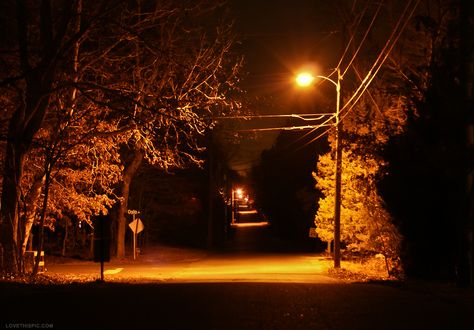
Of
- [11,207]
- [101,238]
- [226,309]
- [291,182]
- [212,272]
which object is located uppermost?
[291,182]

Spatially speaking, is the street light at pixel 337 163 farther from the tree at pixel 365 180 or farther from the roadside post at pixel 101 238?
the roadside post at pixel 101 238

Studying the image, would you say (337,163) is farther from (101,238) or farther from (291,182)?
(291,182)

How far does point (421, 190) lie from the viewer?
54.0ft

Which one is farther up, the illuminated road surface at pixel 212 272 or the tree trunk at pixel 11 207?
the tree trunk at pixel 11 207

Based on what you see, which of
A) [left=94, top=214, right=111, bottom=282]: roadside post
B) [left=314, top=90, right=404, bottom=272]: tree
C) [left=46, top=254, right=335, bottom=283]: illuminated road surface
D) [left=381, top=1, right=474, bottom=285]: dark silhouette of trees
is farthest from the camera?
[left=46, top=254, right=335, bottom=283]: illuminated road surface

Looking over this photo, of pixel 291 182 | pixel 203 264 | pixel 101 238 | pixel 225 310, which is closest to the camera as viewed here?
pixel 225 310

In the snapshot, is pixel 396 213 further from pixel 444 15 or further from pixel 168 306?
pixel 168 306

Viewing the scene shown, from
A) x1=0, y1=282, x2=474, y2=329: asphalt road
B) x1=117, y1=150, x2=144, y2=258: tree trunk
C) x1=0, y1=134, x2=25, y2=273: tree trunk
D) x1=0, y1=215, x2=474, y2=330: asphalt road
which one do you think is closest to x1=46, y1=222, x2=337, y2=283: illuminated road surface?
x1=117, y1=150, x2=144, y2=258: tree trunk

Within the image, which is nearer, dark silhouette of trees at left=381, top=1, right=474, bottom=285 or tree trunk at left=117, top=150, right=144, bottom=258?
dark silhouette of trees at left=381, top=1, right=474, bottom=285

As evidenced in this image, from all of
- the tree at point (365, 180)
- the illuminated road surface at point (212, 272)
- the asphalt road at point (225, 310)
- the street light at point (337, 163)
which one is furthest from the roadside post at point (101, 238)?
the street light at point (337, 163)

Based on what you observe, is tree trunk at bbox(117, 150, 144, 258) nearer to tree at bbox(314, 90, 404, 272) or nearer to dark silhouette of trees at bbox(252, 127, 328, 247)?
tree at bbox(314, 90, 404, 272)

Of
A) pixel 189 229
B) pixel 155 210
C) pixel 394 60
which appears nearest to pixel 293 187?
pixel 189 229

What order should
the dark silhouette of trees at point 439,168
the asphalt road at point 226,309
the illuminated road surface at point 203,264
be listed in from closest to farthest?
the asphalt road at point 226,309 → the dark silhouette of trees at point 439,168 → the illuminated road surface at point 203,264

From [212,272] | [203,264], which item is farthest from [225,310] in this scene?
[203,264]
